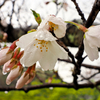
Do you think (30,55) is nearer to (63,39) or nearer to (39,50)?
(39,50)

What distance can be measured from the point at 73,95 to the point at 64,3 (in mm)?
1149

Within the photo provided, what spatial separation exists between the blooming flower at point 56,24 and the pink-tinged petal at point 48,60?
2.0 inches

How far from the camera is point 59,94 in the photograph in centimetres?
119

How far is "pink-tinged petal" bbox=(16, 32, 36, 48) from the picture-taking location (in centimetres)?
19

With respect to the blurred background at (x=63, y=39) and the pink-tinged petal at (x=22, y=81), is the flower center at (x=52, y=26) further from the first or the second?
the blurred background at (x=63, y=39)

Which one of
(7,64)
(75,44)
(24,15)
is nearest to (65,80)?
(75,44)

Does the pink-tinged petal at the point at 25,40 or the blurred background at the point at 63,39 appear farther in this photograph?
the blurred background at the point at 63,39

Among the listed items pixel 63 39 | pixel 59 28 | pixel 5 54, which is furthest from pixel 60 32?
pixel 63 39

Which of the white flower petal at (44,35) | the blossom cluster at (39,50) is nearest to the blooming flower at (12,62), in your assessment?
the blossom cluster at (39,50)

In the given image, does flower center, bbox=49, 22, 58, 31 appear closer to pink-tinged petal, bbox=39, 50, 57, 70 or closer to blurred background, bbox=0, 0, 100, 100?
pink-tinged petal, bbox=39, 50, 57, 70

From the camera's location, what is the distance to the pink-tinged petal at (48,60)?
0.75 feet

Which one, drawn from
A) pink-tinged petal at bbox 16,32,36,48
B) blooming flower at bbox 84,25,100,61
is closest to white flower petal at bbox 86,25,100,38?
blooming flower at bbox 84,25,100,61

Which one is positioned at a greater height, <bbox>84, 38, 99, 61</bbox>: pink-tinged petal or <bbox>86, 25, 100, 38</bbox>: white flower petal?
<bbox>86, 25, 100, 38</bbox>: white flower petal

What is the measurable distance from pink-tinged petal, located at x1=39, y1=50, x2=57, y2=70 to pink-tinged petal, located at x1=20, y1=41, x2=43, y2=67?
1 cm
